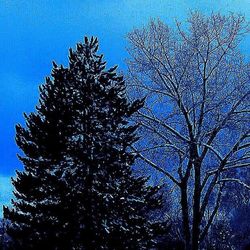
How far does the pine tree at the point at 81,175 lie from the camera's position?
15.5 meters

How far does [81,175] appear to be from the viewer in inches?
627

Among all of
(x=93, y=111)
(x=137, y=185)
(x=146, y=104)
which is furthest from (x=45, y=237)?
(x=146, y=104)

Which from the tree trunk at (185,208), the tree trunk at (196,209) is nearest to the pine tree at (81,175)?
the tree trunk at (185,208)

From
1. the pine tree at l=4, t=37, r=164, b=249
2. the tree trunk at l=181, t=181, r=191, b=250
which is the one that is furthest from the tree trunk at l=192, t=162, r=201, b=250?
the pine tree at l=4, t=37, r=164, b=249

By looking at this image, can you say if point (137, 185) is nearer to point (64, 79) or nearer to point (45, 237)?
point (45, 237)

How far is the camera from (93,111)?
16938mm

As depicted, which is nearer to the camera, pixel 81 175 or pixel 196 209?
pixel 196 209

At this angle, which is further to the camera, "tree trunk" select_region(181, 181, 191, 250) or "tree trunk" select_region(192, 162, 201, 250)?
"tree trunk" select_region(181, 181, 191, 250)

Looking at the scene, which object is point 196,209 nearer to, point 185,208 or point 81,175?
point 185,208

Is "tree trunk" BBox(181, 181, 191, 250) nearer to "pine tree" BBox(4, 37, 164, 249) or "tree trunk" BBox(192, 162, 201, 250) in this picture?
"tree trunk" BBox(192, 162, 201, 250)

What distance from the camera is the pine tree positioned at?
15.5m

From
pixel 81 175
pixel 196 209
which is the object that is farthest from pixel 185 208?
pixel 81 175

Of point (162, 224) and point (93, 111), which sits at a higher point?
point (93, 111)

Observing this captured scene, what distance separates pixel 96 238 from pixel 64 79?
252 inches
